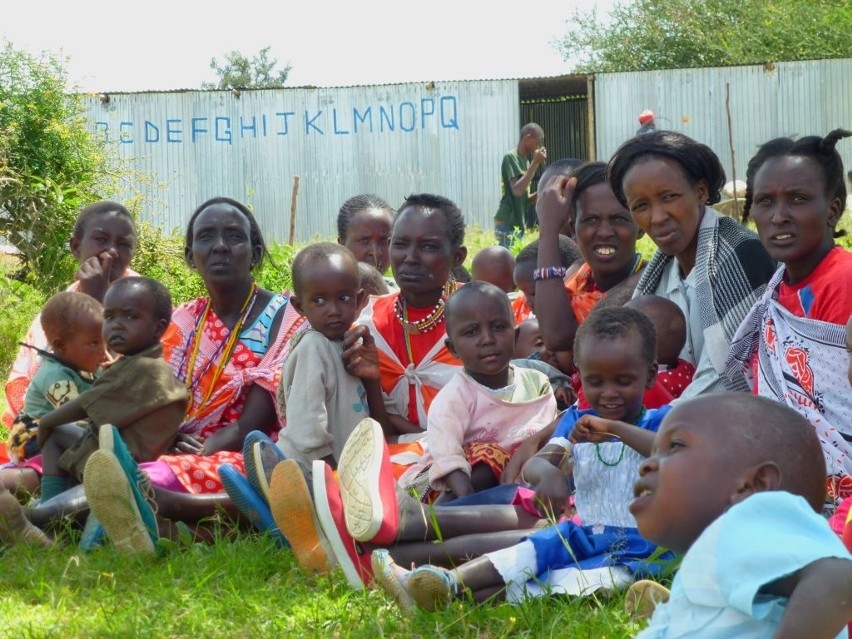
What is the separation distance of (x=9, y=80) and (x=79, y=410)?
675cm

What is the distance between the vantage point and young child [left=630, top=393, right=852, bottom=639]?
183 cm

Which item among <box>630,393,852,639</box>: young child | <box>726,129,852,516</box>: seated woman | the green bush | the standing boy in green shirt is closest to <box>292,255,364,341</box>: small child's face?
<box>726,129,852,516</box>: seated woman

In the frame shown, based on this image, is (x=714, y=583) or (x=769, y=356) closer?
(x=714, y=583)

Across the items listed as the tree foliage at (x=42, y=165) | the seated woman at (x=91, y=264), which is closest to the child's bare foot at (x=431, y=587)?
the seated woman at (x=91, y=264)

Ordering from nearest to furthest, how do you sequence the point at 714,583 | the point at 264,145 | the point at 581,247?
the point at 714,583 < the point at 581,247 < the point at 264,145

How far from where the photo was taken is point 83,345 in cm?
499

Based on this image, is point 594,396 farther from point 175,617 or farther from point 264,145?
Answer: point 264,145

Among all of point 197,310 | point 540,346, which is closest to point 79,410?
point 197,310

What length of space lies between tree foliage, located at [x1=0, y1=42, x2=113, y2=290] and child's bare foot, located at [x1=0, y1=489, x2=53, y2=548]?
19.7 feet

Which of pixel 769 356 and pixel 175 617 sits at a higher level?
pixel 769 356

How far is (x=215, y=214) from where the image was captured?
4914 mm

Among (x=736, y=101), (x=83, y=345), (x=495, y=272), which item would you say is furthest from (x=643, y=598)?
(x=736, y=101)

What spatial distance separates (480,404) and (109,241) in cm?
274

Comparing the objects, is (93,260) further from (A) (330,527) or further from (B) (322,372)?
(A) (330,527)
